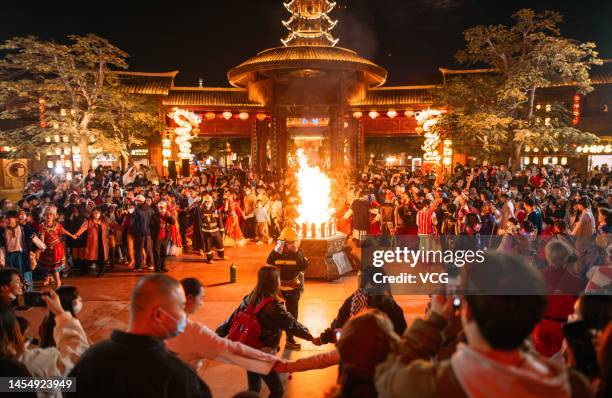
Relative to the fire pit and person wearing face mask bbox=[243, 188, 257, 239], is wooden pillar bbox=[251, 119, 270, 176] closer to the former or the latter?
person wearing face mask bbox=[243, 188, 257, 239]

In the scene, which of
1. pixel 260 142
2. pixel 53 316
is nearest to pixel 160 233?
pixel 53 316

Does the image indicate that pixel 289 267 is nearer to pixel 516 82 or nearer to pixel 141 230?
pixel 141 230

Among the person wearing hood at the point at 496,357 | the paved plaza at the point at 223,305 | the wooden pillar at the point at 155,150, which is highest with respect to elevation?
the wooden pillar at the point at 155,150

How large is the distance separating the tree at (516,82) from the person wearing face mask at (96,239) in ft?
48.7

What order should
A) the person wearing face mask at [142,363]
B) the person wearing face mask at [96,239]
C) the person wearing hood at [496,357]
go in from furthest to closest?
the person wearing face mask at [96,239] → the person wearing face mask at [142,363] → the person wearing hood at [496,357]

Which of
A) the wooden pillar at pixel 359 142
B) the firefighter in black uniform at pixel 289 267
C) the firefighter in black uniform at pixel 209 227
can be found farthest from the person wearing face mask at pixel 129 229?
the wooden pillar at pixel 359 142

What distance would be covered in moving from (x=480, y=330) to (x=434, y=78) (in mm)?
39456

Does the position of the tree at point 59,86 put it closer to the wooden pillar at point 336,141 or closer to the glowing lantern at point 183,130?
the glowing lantern at point 183,130

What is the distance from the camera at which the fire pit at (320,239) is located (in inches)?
370

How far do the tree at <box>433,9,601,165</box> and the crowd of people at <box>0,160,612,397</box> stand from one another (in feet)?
28.7

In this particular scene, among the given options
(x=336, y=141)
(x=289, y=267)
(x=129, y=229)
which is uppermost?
(x=336, y=141)

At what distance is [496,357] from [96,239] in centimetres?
965

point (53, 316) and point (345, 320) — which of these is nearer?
point (53, 316)

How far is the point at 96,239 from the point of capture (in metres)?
9.77
